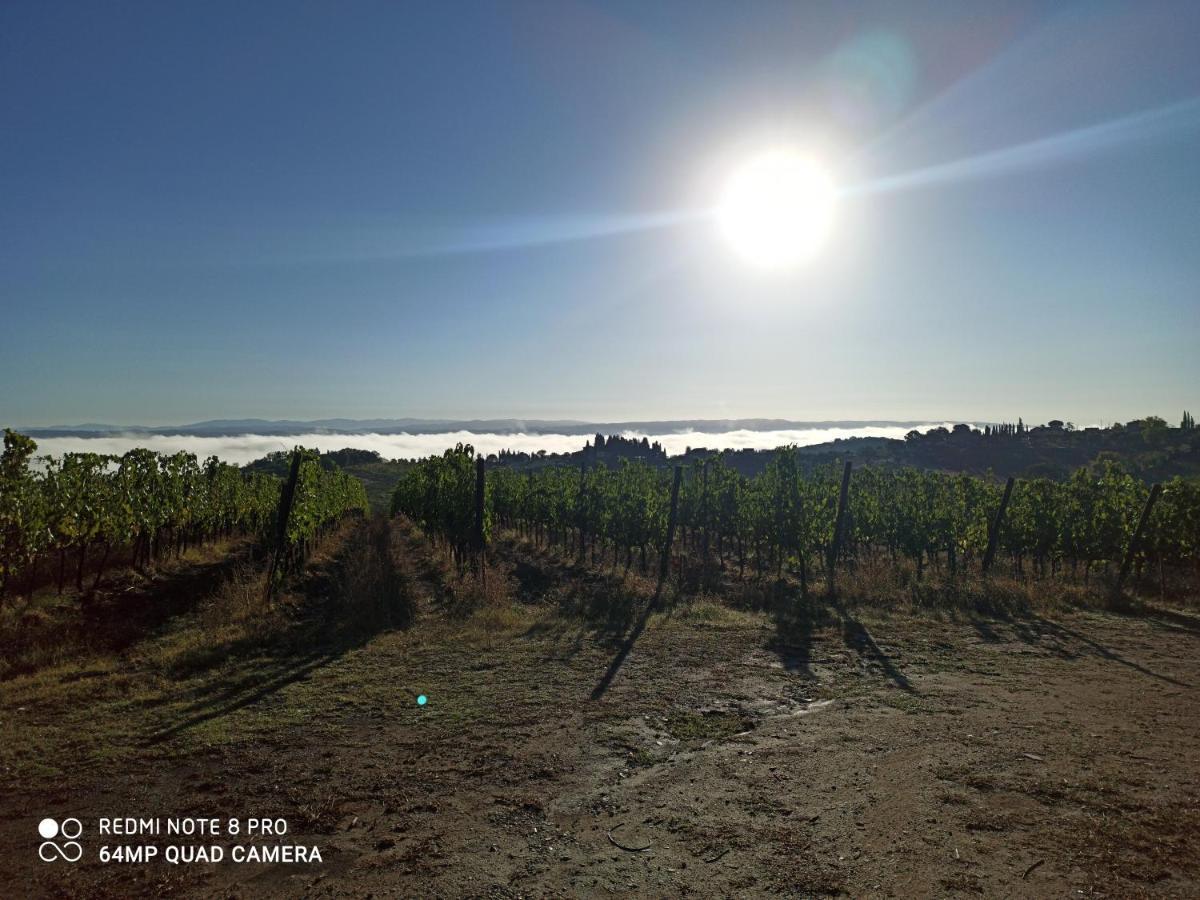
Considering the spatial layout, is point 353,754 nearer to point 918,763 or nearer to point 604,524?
point 918,763

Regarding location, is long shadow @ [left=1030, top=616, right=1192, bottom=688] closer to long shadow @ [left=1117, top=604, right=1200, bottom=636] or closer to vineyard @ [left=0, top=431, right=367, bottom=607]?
long shadow @ [left=1117, top=604, right=1200, bottom=636]

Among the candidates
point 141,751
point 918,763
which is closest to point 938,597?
point 918,763

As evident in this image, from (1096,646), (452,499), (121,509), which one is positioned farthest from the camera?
(452,499)

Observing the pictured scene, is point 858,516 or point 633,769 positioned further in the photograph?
point 858,516

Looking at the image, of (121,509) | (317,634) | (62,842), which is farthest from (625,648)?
(121,509)

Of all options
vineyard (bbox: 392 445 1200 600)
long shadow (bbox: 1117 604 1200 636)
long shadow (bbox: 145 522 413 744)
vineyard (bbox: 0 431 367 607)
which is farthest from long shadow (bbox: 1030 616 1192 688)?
vineyard (bbox: 0 431 367 607)

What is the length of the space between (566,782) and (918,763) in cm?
333

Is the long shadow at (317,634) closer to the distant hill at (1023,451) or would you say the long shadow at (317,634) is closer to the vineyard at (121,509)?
the vineyard at (121,509)

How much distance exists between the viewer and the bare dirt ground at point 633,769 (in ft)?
13.3

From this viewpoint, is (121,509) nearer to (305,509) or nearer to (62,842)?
(305,509)

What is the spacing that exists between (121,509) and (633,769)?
52.1ft

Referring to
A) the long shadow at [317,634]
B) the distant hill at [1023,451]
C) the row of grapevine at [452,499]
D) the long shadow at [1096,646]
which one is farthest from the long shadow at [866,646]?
the distant hill at [1023,451]

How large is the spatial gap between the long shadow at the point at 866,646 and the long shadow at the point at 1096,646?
3.56 metres

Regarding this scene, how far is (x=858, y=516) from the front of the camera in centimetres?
2298
